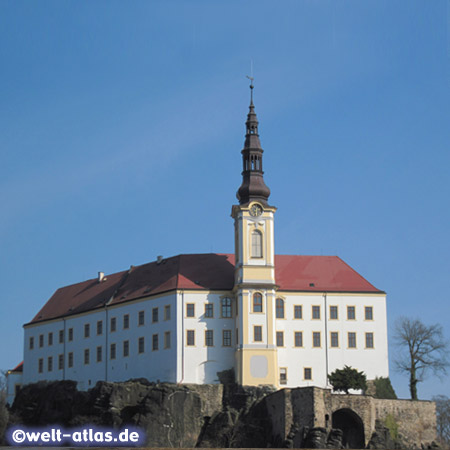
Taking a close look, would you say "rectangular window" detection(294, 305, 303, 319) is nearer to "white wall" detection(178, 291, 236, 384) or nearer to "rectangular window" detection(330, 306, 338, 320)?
"rectangular window" detection(330, 306, 338, 320)

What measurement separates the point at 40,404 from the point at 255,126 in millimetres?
28334

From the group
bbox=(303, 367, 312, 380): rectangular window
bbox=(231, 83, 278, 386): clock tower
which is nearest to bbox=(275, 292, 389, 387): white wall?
bbox=(303, 367, 312, 380): rectangular window

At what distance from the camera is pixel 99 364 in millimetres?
98250

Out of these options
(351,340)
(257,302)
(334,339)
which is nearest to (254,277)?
(257,302)

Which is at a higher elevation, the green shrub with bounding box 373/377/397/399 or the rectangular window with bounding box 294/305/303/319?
the rectangular window with bounding box 294/305/303/319

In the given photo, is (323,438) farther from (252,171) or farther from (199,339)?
(252,171)

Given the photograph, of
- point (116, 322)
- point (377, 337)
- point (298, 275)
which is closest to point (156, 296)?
point (116, 322)

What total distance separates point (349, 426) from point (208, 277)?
1868 centimetres

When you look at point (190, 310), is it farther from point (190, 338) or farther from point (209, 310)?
point (190, 338)

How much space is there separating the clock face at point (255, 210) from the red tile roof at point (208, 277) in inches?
232

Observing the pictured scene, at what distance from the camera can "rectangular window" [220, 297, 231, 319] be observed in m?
93.5

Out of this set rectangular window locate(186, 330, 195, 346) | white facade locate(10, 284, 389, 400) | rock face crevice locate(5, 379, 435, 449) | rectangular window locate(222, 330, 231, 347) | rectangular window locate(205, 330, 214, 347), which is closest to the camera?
rock face crevice locate(5, 379, 435, 449)

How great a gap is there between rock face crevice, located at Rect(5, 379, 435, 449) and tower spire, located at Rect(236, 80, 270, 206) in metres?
14.9

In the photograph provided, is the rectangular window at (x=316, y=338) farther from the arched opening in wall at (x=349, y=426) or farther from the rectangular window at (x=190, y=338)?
the arched opening in wall at (x=349, y=426)
